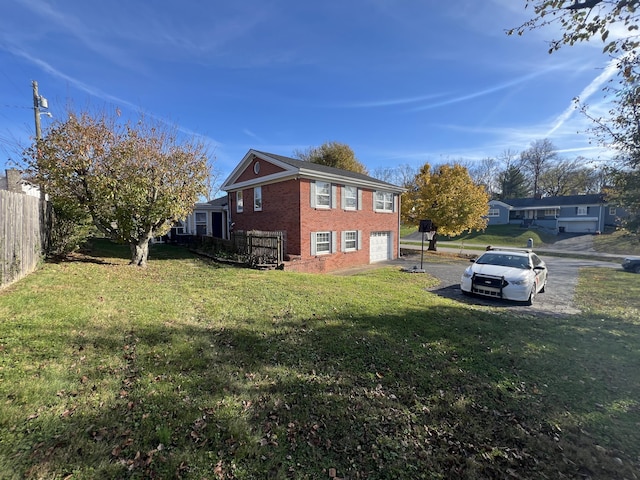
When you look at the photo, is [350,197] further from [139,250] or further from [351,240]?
[139,250]

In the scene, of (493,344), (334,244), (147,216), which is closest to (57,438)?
(493,344)

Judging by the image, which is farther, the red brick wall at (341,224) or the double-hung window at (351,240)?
the double-hung window at (351,240)

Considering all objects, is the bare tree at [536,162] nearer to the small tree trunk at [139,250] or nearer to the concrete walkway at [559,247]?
the concrete walkway at [559,247]

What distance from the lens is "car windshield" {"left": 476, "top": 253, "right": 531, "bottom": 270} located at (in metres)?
9.62

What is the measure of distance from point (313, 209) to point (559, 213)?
45.4m

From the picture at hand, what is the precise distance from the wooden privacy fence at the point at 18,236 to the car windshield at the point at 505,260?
1285 centimetres

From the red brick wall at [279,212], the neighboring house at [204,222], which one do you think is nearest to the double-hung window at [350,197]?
the red brick wall at [279,212]

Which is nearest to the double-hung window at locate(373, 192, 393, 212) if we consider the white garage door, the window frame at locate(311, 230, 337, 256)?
the white garage door

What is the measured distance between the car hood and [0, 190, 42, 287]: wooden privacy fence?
1212cm

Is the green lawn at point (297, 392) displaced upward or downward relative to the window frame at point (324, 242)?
downward

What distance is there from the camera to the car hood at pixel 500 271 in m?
8.86

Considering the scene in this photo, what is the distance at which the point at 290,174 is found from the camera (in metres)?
14.4

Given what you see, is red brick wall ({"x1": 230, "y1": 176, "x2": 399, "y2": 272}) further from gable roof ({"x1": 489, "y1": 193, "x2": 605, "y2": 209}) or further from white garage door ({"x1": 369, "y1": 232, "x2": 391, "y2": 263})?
gable roof ({"x1": 489, "y1": 193, "x2": 605, "y2": 209})

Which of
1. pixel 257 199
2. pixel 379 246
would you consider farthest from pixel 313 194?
pixel 379 246
